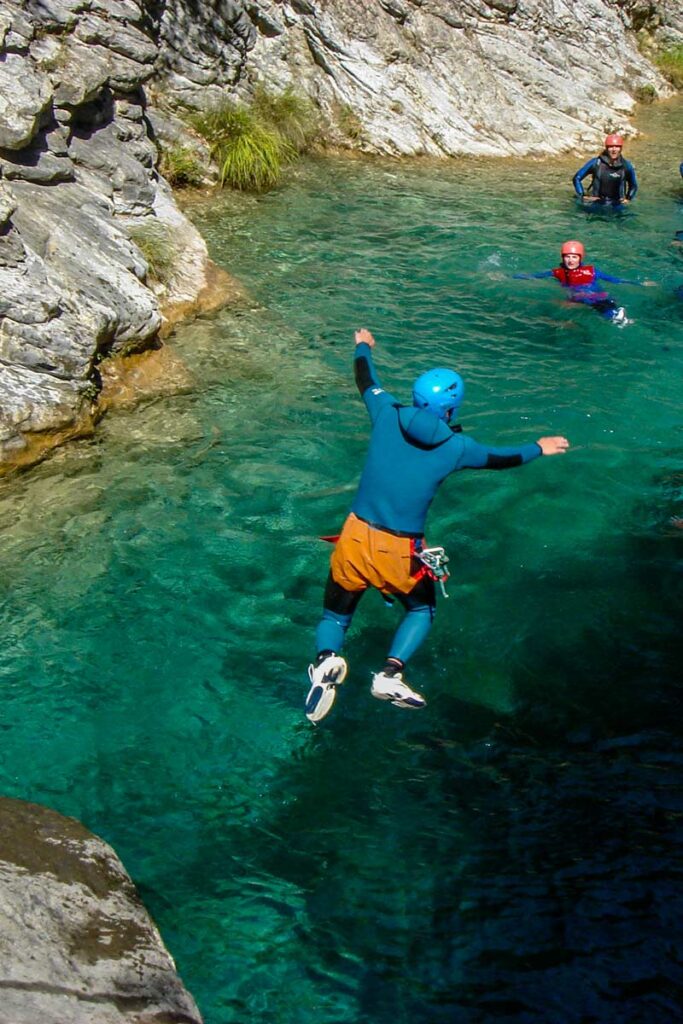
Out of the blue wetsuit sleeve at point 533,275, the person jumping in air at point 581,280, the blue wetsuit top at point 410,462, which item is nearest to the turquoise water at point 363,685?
the person jumping in air at point 581,280

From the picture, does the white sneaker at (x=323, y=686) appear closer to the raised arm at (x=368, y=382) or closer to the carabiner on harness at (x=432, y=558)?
the carabiner on harness at (x=432, y=558)

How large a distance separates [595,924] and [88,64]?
10008 millimetres

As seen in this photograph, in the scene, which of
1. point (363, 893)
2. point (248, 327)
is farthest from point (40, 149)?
point (363, 893)

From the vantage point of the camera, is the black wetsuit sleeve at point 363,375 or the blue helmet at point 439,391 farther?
the black wetsuit sleeve at point 363,375

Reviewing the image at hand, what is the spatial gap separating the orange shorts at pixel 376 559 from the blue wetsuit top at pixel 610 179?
10.8 metres

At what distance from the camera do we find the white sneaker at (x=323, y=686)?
217 inches

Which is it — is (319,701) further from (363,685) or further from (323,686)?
(363,685)

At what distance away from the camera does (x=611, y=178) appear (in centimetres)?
1473

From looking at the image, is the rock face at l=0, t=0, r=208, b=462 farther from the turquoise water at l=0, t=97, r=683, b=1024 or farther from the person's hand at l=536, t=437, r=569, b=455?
the person's hand at l=536, t=437, r=569, b=455

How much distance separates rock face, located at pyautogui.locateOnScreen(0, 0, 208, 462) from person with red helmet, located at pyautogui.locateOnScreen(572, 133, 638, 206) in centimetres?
635

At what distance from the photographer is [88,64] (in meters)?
11.1

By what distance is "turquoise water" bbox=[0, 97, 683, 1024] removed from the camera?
4676mm

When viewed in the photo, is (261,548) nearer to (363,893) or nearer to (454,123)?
(363,893)

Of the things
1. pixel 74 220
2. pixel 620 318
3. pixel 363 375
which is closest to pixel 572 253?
pixel 620 318
